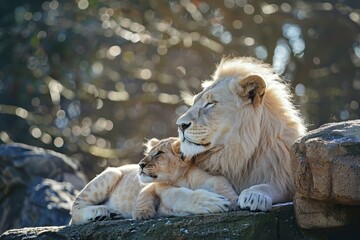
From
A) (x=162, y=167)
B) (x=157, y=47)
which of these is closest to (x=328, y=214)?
(x=162, y=167)

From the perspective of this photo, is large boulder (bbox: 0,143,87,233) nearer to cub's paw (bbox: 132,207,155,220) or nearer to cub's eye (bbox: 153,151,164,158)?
cub's eye (bbox: 153,151,164,158)

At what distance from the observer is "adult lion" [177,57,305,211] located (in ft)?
17.2

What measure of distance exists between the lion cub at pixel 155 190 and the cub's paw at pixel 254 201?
15 centimetres

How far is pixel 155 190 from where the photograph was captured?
5418mm

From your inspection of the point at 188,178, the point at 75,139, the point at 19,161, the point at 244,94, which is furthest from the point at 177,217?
the point at 75,139

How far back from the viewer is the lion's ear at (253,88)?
5262 millimetres

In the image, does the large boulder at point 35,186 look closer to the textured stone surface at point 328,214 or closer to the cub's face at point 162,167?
the cub's face at point 162,167

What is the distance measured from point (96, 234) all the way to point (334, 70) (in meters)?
7.44

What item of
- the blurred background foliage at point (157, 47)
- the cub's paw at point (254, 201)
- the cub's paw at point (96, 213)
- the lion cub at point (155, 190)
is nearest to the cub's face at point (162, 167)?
the lion cub at point (155, 190)

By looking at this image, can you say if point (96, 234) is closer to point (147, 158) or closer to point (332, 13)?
point (147, 158)

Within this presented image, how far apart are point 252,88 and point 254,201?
89cm

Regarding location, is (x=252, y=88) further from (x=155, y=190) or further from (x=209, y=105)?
(x=155, y=190)

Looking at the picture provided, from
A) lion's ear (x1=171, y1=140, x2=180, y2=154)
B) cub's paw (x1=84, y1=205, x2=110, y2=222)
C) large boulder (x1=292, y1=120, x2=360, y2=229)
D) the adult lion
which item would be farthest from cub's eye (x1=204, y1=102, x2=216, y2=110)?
cub's paw (x1=84, y1=205, x2=110, y2=222)

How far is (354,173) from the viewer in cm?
407
